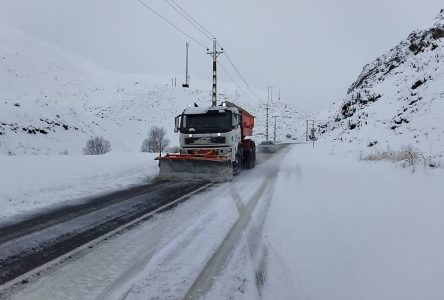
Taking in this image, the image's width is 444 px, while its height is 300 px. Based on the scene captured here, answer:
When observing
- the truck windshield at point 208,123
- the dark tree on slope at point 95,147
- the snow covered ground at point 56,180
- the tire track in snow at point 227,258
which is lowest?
the tire track in snow at point 227,258

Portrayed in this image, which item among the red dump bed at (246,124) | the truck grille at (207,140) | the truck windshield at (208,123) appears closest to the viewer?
the truck grille at (207,140)

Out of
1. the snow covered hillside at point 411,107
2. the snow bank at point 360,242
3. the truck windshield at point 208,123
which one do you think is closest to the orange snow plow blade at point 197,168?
the truck windshield at point 208,123

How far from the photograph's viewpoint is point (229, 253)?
5.76 meters

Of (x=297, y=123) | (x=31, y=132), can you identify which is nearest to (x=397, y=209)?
(x=31, y=132)

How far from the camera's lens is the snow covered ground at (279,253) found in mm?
4441

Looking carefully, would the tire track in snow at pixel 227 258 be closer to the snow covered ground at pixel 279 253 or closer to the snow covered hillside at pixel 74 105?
the snow covered ground at pixel 279 253

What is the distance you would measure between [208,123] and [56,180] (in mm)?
6479

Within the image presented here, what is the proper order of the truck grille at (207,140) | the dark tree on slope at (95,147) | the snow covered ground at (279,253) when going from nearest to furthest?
the snow covered ground at (279,253) < the truck grille at (207,140) < the dark tree on slope at (95,147)

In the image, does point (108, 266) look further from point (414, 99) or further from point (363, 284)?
point (414, 99)

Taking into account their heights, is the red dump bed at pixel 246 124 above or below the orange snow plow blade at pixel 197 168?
above

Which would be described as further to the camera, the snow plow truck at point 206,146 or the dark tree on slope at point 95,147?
the dark tree on slope at point 95,147

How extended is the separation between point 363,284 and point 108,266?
2933 mm

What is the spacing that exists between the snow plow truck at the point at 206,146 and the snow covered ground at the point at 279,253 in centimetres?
530

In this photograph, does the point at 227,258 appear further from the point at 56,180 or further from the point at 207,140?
the point at 207,140
